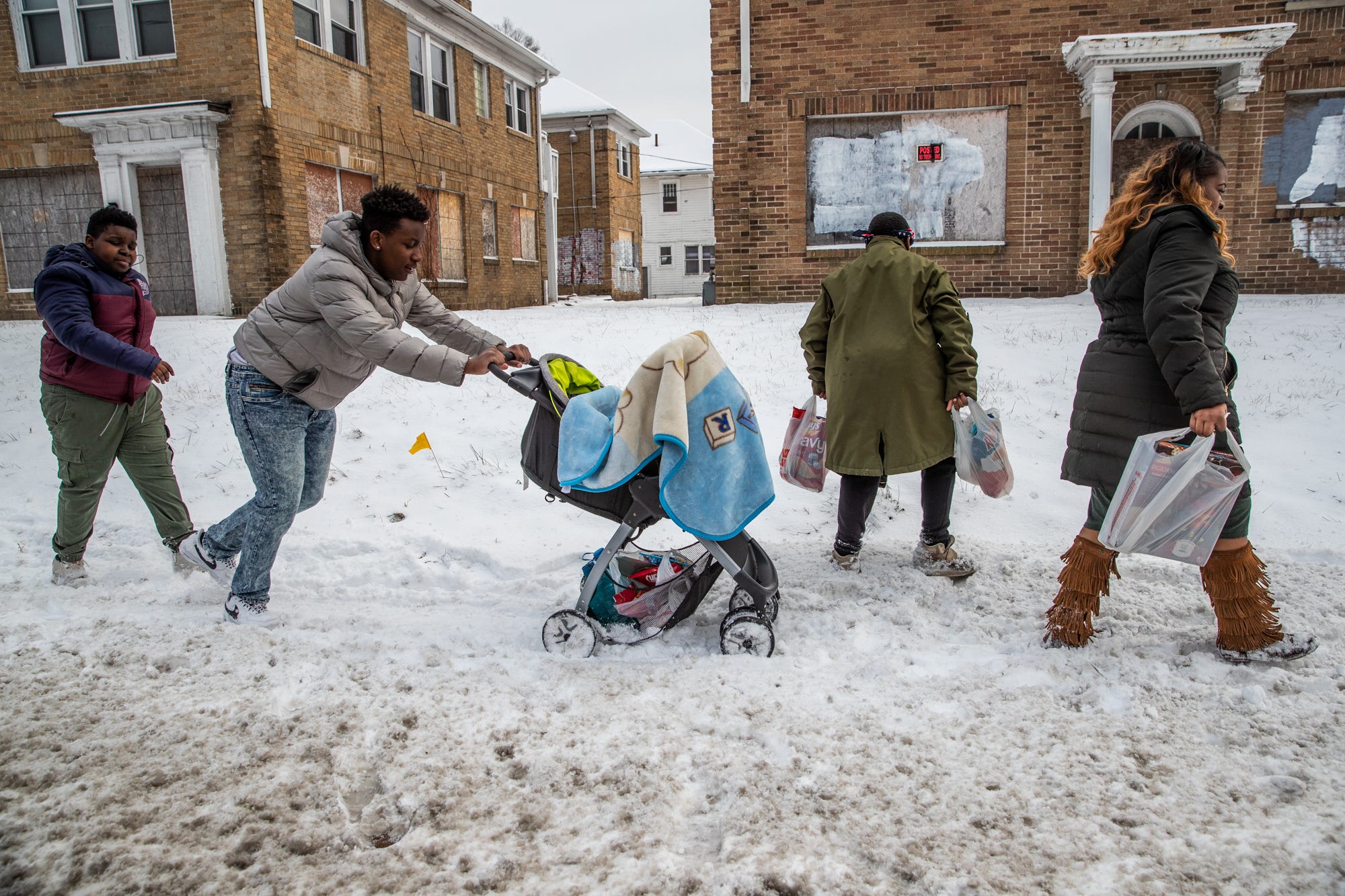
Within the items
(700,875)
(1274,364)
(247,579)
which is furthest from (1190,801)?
(1274,364)

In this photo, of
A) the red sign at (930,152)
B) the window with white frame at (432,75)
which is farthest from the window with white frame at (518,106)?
the red sign at (930,152)

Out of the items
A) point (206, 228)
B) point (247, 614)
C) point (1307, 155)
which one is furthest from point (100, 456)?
point (1307, 155)

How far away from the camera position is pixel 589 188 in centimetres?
3194

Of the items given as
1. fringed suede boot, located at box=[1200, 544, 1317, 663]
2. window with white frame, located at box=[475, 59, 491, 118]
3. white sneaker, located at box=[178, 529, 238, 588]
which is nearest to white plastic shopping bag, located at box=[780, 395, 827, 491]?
fringed suede boot, located at box=[1200, 544, 1317, 663]

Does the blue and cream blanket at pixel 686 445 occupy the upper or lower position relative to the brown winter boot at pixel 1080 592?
upper

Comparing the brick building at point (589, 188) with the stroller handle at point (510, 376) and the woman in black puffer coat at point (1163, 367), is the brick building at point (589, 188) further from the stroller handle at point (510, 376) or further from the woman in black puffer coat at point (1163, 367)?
the woman in black puffer coat at point (1163, 367)

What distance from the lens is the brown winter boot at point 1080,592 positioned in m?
3.40

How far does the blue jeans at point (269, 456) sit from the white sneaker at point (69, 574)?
1.14 meters

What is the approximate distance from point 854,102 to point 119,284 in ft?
33.9

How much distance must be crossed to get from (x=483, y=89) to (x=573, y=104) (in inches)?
477

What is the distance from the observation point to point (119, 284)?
14.4 ft

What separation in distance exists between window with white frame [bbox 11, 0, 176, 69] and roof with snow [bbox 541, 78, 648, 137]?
1745cm

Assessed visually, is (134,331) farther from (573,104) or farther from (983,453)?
(573,104)

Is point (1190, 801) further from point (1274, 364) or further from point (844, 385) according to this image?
point (1274, 364)
